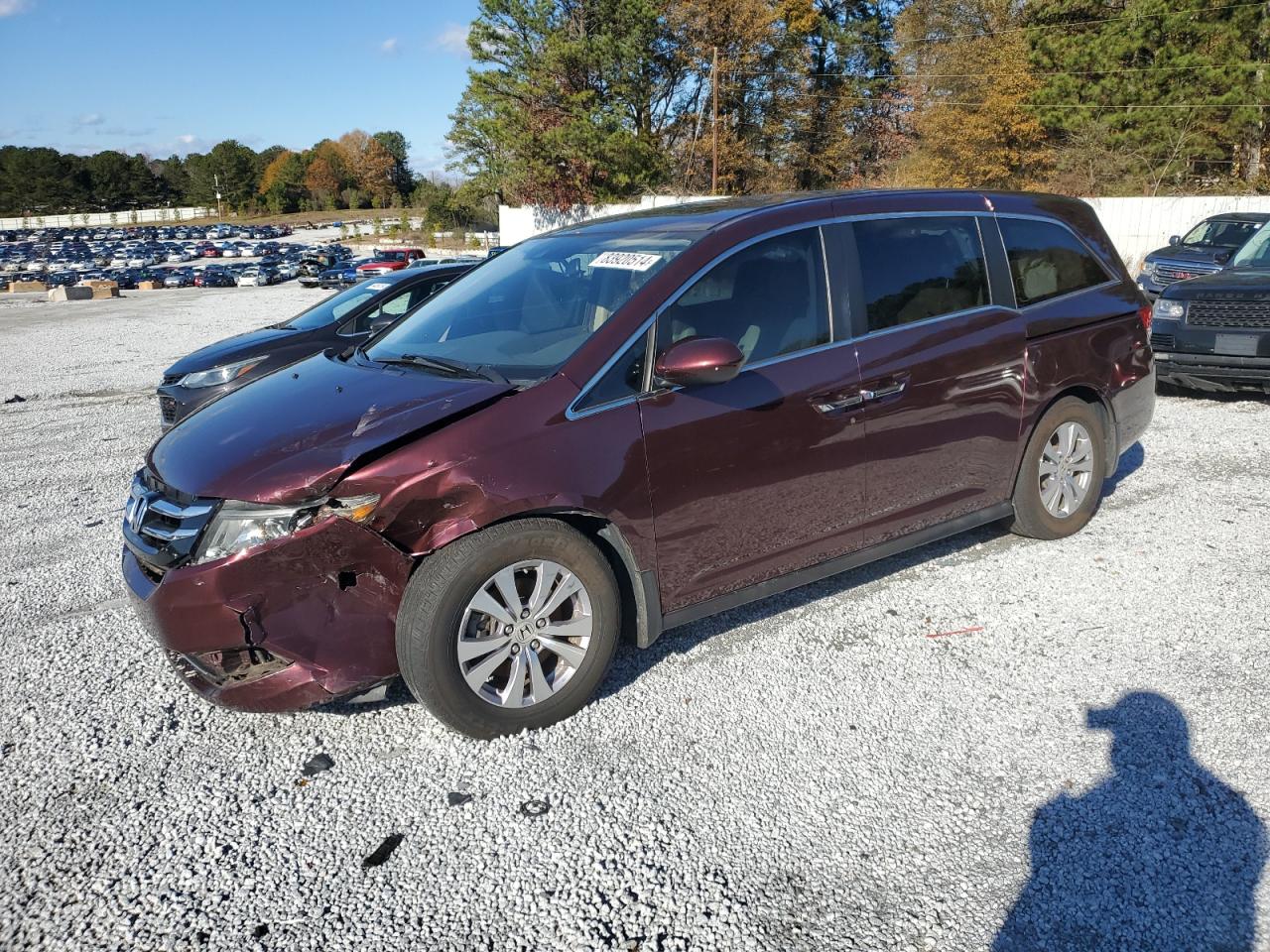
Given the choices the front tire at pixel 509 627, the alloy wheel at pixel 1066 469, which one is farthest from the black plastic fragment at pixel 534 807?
the alloy wheel at pixel 1066 469

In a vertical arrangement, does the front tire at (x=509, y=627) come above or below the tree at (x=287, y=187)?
below

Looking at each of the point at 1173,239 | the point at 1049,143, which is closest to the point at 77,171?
the point at 1049,143

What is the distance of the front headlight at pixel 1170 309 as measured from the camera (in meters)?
8.59

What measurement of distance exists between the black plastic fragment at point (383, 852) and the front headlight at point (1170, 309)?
28.2 feet

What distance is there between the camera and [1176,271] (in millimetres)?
15133

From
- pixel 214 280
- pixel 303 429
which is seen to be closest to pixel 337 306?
pixel 303 429

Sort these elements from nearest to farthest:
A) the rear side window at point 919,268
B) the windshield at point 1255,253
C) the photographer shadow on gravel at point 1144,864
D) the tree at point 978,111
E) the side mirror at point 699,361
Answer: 1. the photographer shadow on gravel at point 1144,864
2. the side mirror at point 699,361
3. the rear side window at point 919,268
4. the windshield at point 1255,253
5. the tree at point 978,111

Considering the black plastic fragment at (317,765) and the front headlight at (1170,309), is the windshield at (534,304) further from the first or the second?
the front headlight at (1170,309)

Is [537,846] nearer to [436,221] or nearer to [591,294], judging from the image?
[591,294]

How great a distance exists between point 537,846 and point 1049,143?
4280 centimetres

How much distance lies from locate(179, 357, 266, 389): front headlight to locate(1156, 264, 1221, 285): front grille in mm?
14078

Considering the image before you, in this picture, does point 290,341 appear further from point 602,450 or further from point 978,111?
point 978,111

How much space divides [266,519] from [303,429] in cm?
41

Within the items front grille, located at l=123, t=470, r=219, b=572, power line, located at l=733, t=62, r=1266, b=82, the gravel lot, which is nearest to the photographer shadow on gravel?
the gravel lot
